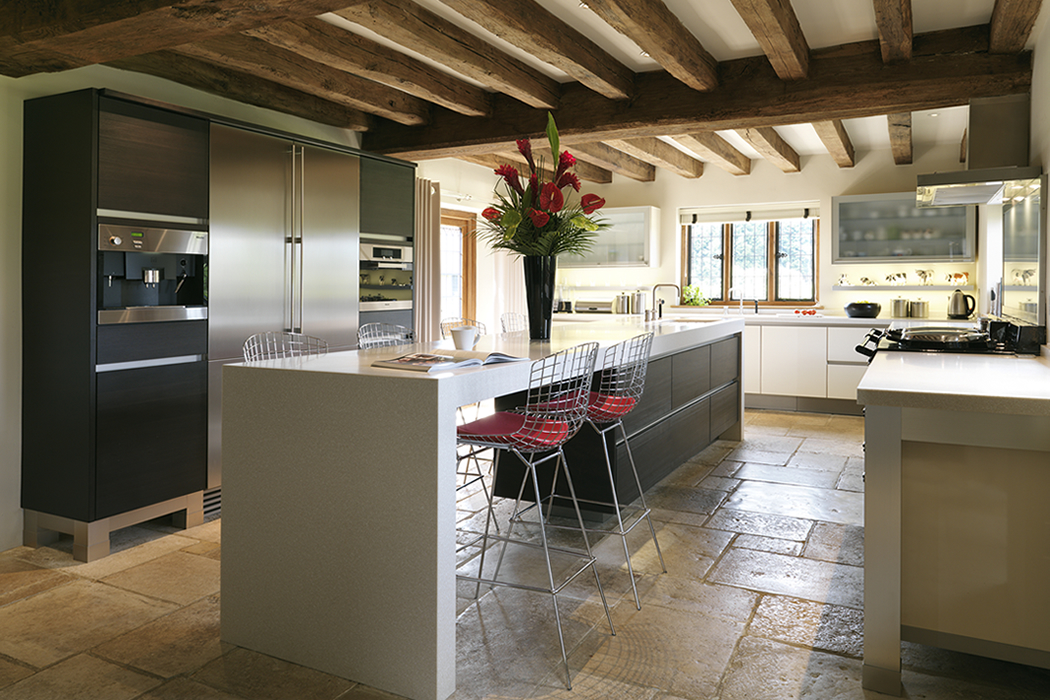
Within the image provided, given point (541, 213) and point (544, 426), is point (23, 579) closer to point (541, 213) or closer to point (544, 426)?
point (544, 426)

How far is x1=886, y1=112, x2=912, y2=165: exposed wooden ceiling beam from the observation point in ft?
17.1

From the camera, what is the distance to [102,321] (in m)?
3.21

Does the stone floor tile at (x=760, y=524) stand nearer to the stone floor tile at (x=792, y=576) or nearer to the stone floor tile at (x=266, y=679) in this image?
the stone floor tile at (x=792, y=576)

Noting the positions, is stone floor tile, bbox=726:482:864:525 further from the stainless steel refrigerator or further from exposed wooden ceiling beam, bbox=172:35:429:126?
exposed wooden ceiling beam, bbox=172:35:429:126

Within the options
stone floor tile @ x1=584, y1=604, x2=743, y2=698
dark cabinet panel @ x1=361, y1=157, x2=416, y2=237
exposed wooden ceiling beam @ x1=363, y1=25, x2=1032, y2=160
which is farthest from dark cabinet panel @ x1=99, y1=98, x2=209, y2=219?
stone floor tile @ x1=584, y1=604, x2=743, y2=698

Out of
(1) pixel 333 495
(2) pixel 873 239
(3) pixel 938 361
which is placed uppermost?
(2) pixel 873 239

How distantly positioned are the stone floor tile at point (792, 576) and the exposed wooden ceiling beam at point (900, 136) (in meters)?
2.98

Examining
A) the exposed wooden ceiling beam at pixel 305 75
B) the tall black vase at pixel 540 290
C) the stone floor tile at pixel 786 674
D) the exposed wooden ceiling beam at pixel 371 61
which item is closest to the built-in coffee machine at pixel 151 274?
the exposed wooden ceiling beam at pixel 305 75

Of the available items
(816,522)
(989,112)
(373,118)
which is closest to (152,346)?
(373,118)

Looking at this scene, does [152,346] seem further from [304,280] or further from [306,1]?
[306,1]

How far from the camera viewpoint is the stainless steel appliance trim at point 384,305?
15.7ft

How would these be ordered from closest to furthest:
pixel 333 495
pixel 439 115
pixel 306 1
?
pixel 333 495 → pixel 306 1 → pixel 439 115

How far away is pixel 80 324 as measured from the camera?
3.20 m

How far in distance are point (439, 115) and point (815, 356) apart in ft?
13.1
